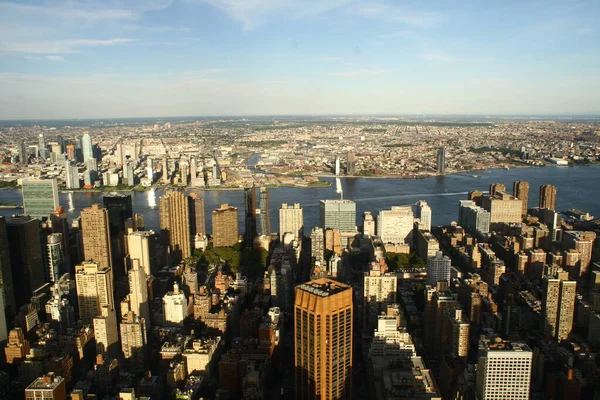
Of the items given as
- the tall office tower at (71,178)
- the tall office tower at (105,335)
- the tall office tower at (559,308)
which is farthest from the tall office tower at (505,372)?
the tall office tower at (71,178)

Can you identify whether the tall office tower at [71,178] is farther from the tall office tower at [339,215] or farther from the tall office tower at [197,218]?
the tall office tower at [339,215]

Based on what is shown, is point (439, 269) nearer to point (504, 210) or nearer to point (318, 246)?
point (318, 246)

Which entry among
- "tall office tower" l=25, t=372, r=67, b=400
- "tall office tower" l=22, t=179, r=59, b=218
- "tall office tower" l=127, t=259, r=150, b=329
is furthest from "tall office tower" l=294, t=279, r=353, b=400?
"tall office tower" l=22, t=179, r=59, b=218

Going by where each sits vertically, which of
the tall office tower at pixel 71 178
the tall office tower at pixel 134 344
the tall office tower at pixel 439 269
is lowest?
the tall office tower at pixel 134 344

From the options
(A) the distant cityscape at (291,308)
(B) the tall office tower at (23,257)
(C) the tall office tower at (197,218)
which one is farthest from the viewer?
(C) the tall office tower at (197,218)

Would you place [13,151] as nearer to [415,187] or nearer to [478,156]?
[415,187]

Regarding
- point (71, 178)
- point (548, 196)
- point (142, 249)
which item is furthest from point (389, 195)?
point (71, 178)
